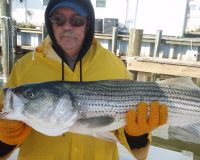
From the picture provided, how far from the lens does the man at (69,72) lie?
2.89 metres

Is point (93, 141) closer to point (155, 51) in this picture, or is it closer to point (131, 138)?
point (131, 138)

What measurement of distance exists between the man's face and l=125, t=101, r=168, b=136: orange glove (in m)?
0.80

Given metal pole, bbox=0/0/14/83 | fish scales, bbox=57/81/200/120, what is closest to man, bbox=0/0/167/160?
fish scales, bbox=57/81/200/120

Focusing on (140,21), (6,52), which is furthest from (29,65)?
(140,21)

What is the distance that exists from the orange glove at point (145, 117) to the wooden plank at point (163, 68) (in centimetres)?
557

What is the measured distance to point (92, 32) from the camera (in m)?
3.20

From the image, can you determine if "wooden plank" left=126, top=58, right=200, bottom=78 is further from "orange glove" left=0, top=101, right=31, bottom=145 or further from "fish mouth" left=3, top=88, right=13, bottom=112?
"fish mouth" left=3, top=88, right=13, bottom=112

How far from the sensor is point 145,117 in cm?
266

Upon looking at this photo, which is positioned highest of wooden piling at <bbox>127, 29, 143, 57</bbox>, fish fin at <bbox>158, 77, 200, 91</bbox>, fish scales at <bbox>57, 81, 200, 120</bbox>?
fish fin at <bbox>158, 77, 200, 91</bbox>

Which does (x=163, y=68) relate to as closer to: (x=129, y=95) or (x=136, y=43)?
(x=136, y=43)

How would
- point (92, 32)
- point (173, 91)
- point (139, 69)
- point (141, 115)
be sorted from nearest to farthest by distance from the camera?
point (141, 115) → point (173, 91) → point (92, 32) → point (139, 69)

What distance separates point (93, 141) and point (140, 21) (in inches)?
684

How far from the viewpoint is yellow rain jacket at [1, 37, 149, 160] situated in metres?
2.90

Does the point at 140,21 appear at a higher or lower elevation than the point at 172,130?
higher
